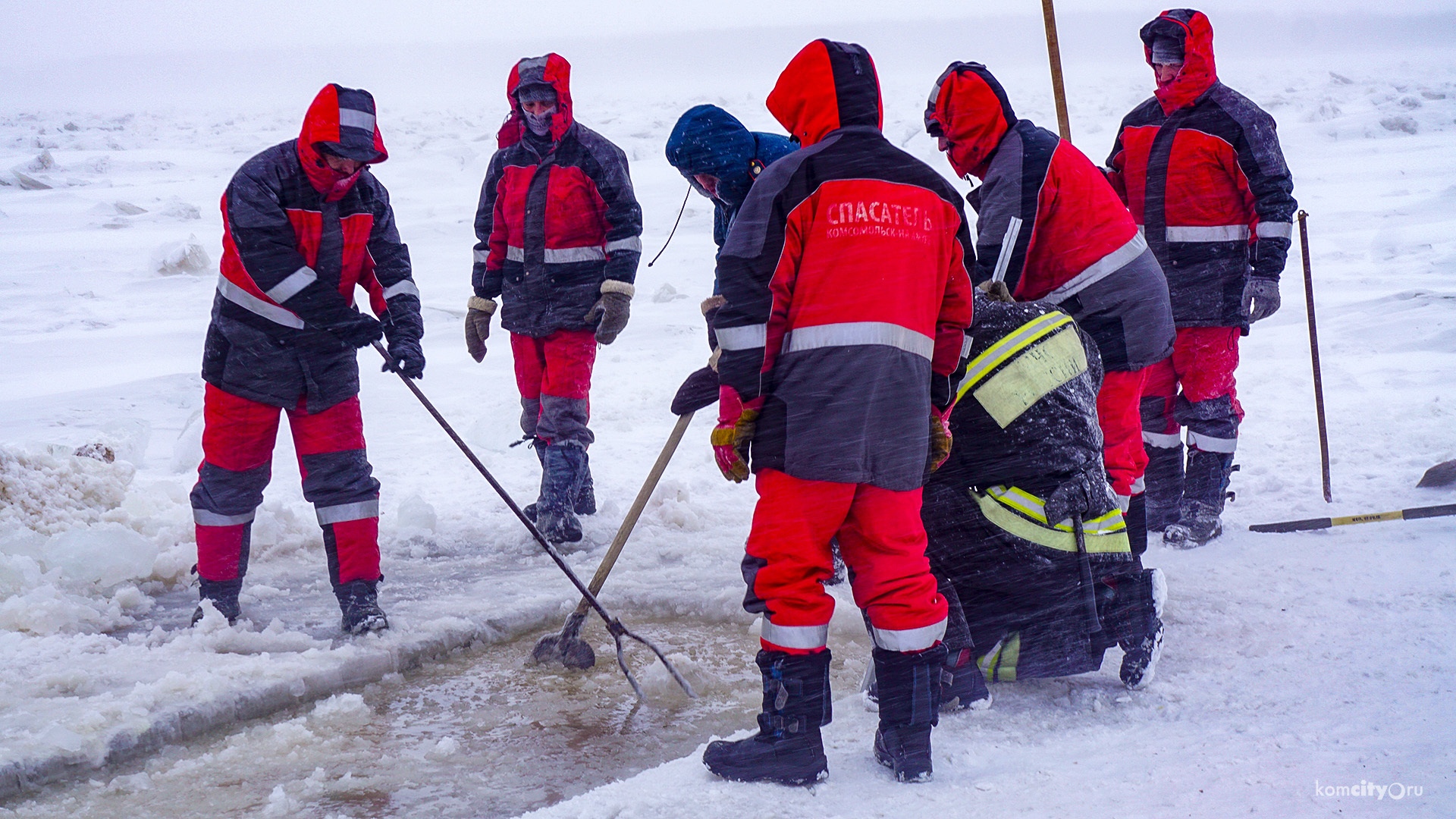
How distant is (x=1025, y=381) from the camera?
2.51 metres

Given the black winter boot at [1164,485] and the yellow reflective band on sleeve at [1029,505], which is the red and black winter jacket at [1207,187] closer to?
the black winter boot at [1164,485]

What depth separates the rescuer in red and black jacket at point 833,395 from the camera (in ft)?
6.95

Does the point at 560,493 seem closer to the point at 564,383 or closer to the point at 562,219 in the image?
the point at 564,383

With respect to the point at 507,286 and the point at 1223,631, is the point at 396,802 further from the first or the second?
the point at 507,286

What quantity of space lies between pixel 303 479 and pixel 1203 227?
11.6 feet

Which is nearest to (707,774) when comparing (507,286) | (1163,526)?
(1163,526)

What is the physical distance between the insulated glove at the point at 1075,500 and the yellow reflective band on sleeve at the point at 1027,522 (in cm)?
2

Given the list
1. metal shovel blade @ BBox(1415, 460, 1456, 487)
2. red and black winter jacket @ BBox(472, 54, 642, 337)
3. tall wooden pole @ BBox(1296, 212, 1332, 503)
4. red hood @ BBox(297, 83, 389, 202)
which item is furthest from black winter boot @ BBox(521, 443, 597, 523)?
metal shovel blade @ BBox(1415, 460, 1456, 487)

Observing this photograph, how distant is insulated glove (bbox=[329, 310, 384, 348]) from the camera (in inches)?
128

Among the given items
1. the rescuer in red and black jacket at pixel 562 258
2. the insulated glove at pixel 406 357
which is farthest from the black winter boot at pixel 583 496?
the insulated glove at pixel 406 357

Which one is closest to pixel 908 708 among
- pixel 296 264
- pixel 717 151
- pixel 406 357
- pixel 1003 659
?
pixel 1003 659

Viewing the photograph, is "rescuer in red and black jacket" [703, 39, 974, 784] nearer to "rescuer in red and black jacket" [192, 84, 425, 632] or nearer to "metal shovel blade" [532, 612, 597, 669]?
"metal shovel blade" [532, 612, 597, 669]

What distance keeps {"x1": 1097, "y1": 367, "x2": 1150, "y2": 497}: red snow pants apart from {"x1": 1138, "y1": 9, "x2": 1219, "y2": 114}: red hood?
1.47 m

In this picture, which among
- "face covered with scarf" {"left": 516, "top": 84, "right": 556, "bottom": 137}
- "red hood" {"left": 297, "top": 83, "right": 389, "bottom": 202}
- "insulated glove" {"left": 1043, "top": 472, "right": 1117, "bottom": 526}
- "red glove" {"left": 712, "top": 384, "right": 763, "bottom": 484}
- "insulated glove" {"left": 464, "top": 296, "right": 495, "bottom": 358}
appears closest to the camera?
"red glove" {"left": 712, "top": 384, "right": 763, "bottom": 484}
